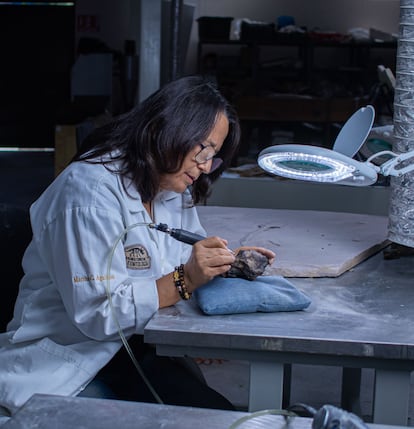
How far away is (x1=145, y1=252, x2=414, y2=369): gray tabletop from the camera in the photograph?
53.7 inches

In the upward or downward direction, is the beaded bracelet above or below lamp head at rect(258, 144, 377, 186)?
below

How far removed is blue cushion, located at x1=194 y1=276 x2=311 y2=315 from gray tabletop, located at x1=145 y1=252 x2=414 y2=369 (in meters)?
0.01

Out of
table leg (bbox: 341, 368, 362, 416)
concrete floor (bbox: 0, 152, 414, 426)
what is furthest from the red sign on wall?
table leg (bbox: 341, 368, 362, 416)

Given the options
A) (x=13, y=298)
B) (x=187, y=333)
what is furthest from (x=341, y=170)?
(x=13, y=298)

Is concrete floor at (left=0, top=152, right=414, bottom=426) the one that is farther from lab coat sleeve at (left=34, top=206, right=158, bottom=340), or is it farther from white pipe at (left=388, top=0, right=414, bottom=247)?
lab coat sleeve at (left=34, top=206, right=158, bottom=340)

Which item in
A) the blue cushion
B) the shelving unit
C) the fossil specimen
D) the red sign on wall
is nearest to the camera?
the blue cushion

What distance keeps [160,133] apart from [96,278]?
350 mm

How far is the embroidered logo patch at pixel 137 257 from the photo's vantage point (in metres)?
1.63

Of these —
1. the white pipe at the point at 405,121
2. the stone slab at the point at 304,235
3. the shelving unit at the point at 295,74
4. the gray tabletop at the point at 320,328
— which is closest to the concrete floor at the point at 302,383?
the stone slab at the point at 304,235

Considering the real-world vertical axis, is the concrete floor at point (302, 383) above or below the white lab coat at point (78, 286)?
below

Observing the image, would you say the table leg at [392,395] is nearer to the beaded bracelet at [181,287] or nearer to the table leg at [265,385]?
the table leg at [265,385]

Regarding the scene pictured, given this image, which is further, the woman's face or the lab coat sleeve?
the woman's face

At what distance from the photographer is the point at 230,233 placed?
2113 millimetres

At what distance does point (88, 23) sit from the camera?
7758 mm
